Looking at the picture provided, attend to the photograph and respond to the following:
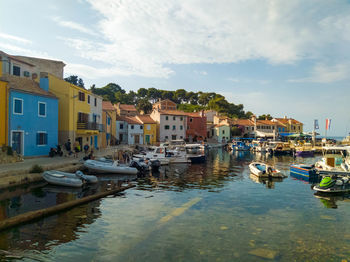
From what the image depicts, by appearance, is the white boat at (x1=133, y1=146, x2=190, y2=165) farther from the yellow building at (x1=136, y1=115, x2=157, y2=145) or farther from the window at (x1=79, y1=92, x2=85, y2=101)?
the yellow building at (x1=136, y1=115, x2=157, y2=145)

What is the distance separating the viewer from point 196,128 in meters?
75.1

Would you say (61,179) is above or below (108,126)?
below

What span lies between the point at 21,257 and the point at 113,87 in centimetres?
10539

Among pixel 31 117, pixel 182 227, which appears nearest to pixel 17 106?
pixel 31 117

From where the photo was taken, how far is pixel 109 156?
31.9 m

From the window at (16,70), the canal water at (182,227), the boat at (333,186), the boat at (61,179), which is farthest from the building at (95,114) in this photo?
the boat at (333,186)

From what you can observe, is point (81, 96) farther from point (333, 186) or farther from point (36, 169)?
point (333, 186)

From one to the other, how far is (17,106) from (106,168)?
34.6 ft

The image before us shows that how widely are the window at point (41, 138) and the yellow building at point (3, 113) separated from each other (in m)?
3.62

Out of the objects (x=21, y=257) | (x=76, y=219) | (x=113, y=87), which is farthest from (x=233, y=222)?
(x=113, y=87)

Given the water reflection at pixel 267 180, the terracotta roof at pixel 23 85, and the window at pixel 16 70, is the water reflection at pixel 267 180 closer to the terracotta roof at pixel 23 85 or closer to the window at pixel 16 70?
the terracotta roof at pixel 23 85

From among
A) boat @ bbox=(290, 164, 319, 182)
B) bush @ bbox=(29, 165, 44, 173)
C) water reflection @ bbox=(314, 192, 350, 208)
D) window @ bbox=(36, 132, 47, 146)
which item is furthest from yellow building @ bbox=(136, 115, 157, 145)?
water reflection @ bbox=(314, 192, 350, 208)

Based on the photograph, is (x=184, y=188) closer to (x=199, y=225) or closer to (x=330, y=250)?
(x=199, y=225)

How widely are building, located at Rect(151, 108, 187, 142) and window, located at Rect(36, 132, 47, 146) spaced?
39.6 meters
